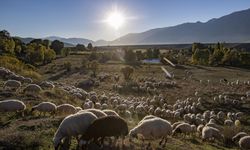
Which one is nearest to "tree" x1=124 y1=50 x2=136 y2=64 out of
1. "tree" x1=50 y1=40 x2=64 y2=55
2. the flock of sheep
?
"tree" x1=50 y1=40 x2=64 y2=55

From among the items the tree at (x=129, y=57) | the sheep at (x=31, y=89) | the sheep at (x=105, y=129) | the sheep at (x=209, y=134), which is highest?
the sheep at (x=105, y=129)

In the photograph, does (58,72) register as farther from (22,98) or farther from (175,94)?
(22,98)

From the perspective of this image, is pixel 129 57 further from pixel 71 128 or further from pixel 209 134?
pixel 71 128

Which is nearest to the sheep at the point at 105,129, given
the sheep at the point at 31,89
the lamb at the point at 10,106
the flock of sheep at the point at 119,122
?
the flock of sheep at the point at 119,122

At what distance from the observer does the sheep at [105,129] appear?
1227 cm

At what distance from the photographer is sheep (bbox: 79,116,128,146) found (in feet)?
40.3

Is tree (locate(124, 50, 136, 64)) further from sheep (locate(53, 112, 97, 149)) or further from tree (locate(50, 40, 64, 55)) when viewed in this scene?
sheep (locate(53, 112, 97, 149))

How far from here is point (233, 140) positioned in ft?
73.5

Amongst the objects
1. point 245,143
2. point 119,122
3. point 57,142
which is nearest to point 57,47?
point 245,143

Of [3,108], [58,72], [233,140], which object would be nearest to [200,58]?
[58,72]

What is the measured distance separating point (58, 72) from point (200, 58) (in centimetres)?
4533

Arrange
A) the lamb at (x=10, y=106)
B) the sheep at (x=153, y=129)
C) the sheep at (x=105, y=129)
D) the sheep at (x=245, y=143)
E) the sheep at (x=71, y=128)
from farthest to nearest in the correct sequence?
the sheep at (x=245, y=143)
the lamb at (x=10, y=106)
the sheep at (x=153, y=129)
the sheep at (x=71, y=128)
the sheep at (x=105, y=129)

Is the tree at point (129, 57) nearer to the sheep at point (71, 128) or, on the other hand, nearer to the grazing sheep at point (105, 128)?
the grazing sheep at point (105, 128)

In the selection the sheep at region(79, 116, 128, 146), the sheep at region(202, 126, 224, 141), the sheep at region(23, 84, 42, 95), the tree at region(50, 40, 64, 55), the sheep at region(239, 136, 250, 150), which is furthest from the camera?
the tree at region(50, 40, 64, 55)
